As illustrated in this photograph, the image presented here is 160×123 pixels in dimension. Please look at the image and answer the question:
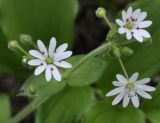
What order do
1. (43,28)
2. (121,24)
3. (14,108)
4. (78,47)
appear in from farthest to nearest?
(78,47) < (14,108) < (43,28) < (121,24)

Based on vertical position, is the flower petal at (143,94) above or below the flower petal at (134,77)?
below

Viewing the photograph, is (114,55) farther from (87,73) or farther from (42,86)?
(42,86)

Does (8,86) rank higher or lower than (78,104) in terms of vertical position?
higher

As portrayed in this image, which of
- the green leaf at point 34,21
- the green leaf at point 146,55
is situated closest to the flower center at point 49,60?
the green leaf at point 146,55

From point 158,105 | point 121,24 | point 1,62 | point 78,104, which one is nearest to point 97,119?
point 78,104

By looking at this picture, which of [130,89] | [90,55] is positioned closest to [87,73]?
[90,55]

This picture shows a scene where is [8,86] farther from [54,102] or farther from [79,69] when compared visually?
[79,69]

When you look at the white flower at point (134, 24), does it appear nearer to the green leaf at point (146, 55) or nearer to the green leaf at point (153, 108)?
the green leaf at point (146, 55)
